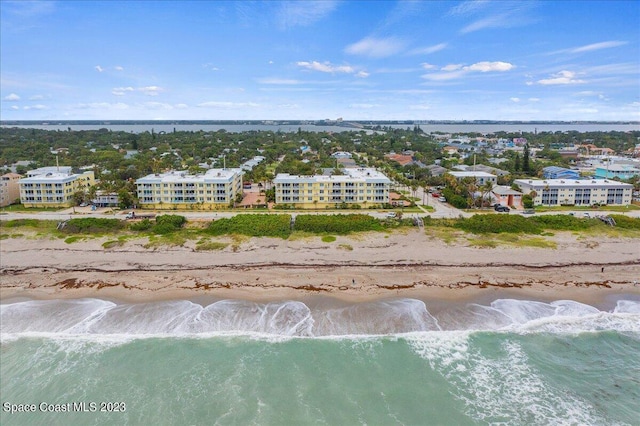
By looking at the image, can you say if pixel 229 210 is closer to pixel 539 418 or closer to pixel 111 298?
pixel 111 298

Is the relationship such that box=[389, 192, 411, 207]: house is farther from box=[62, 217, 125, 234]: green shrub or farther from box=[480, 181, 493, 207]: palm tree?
box=[62, 217, 125, 234]: green shrub

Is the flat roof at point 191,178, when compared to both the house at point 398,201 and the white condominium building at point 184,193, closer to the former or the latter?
the white condominium building at point 184,193

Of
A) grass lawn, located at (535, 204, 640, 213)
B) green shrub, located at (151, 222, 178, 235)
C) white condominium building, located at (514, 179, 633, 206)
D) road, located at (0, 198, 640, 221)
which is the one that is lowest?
green shrub, located at (151, 222, 178, 235)

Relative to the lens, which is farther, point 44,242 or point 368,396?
point 44,242

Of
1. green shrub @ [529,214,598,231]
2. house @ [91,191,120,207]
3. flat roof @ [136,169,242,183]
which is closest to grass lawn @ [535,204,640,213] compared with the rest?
green shrub @ [529,214,598,231]

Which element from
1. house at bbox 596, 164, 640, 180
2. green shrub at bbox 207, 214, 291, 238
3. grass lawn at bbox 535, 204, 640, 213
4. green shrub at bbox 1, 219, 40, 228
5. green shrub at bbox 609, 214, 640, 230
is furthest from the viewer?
house at bbox 596, 164, 640, 180

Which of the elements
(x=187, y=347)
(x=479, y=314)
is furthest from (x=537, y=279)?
(x=187, y=347)
